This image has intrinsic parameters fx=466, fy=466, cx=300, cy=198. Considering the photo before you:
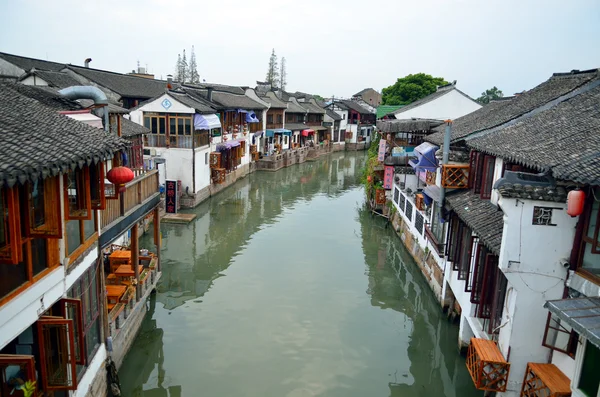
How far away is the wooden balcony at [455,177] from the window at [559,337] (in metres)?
5.52

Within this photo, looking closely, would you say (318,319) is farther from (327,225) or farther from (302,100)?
(302,100)

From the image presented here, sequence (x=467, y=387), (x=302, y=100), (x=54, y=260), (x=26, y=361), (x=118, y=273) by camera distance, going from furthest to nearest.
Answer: (x=302, y=100) → (x=118, y=273) → (x=467, y=387) → (x=54, y=260) → (x=26, y=361)

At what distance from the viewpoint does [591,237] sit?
766 cm

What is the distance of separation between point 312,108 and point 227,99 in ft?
78.8

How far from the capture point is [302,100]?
207 feet

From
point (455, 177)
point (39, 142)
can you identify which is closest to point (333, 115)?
point (455, 177)

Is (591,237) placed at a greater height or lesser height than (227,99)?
lesser

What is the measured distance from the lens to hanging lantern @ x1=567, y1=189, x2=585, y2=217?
281 inches

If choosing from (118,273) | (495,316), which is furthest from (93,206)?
(495,316)

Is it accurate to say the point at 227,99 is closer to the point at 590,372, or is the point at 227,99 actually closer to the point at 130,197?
the point at 130,197

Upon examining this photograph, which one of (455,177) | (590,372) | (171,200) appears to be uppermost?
(455,177)

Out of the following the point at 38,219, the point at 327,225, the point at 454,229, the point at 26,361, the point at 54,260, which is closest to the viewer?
the point at 26,361

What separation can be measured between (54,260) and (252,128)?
3545 cm

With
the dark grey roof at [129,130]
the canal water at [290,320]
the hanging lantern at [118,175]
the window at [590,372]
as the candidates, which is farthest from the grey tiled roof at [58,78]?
the window at [590,372]
